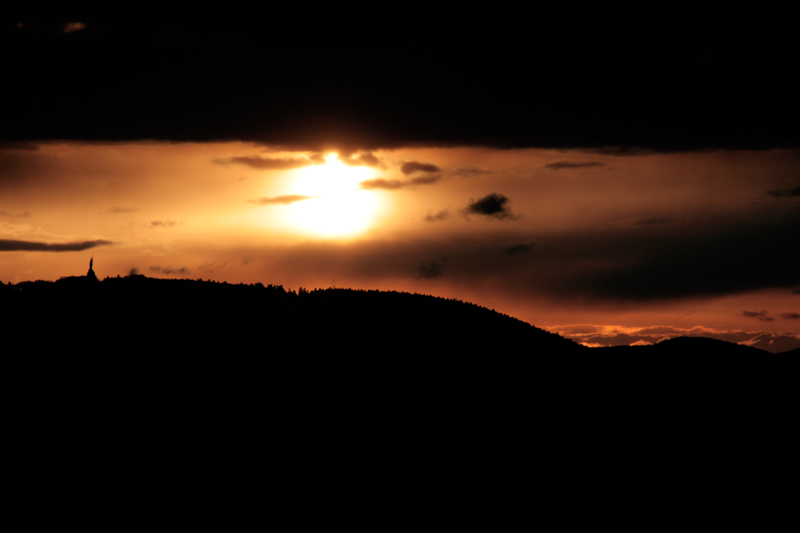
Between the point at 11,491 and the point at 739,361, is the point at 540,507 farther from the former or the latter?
the point at 739,361

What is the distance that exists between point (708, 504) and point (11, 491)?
8010cm

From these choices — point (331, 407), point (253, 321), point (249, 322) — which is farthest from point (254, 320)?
point (331, 407)

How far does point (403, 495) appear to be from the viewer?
74.6 meters

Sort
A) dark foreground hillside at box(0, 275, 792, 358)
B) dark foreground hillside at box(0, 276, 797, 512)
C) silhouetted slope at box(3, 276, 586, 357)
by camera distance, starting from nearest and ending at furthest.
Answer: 1. dark foreground hillside at box(0, 276, 797, 512)
2. dark foreground hillside at box(0, 275, 792, 358)
3. silhouetted slope at box(3, 276, 586, 357)

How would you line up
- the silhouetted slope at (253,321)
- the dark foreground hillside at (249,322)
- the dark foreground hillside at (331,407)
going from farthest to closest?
the silhouetted slope at (253,321) < the dark foreground hillside at (249,322) < the dark foreground hillside at (331,407)

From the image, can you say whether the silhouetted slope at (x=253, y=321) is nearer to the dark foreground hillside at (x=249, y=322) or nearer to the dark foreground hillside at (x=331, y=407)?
the dark foreground hillside at (x=249, y=322)

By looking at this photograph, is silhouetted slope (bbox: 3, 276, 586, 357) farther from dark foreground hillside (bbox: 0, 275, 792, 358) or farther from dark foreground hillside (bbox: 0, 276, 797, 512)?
dark foreground hillside (bbox: 0, 276, 797, 512)

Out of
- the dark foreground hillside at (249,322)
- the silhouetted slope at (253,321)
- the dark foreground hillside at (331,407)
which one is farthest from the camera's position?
the silhouetted slope at (253,321)

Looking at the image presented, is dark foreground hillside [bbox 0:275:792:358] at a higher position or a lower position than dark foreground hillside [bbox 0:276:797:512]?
higher

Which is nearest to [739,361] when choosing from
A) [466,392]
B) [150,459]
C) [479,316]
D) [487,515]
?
[479,316]

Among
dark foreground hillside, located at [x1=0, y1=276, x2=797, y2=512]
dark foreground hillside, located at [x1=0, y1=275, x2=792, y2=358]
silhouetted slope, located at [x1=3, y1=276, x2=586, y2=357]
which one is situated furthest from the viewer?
silhouetted slope, located at [x1=3, y1=276, x2=586, y2=357]

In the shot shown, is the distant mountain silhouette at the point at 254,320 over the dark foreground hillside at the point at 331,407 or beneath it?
over

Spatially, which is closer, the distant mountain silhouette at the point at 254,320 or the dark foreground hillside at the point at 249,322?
the dark foreground hillside at the point at 249,322

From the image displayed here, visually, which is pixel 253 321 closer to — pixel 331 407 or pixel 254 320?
pixel 254 320
